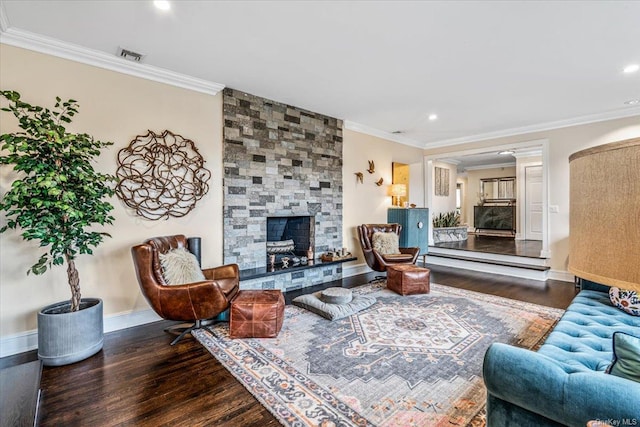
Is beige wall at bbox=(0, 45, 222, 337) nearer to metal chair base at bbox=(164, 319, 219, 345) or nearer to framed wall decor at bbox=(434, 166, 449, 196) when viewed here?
metal chair base at bbox=(164, 319, 219, 345)

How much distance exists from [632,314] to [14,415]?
4.06 metres

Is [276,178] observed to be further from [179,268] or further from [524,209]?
[524,209]

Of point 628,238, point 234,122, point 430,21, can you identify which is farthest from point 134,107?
point 628,238

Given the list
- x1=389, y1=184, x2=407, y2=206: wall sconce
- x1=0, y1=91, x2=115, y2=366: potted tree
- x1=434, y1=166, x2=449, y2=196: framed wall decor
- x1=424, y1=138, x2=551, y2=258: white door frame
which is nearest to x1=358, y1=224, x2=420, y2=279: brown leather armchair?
x1=389, y1=184, x2=407, y2=206: wall sconce

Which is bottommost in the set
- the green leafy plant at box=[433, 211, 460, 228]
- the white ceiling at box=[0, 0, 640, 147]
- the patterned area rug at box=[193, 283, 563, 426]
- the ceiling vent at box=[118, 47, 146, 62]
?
the patterned area rug at box=[193, 283, 563, 426]

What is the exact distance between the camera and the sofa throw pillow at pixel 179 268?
9.30 feet

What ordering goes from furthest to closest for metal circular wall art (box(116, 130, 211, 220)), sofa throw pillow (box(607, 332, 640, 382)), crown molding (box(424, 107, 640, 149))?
1. crown molding (box(424, 107, 640, 149))
2. metal circular wall art (box(116, 130, 211, 220))
3. sofa throw pillow (box(607, 332, 640, 382))

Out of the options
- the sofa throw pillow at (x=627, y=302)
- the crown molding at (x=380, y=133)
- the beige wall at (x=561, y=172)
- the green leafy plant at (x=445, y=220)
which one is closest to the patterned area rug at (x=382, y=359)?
the sofa throw pillow at (x=627, y=302)

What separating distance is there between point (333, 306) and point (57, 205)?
2692 millimetres

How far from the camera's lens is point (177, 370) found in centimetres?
233

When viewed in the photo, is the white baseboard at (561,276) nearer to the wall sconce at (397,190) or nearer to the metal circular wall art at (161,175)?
the wall sconce at (397,190)

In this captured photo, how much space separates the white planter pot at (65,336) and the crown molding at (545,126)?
675 centimetres

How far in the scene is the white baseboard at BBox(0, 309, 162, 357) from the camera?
259 centimetres

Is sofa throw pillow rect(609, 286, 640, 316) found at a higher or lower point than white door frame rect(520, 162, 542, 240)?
lower
